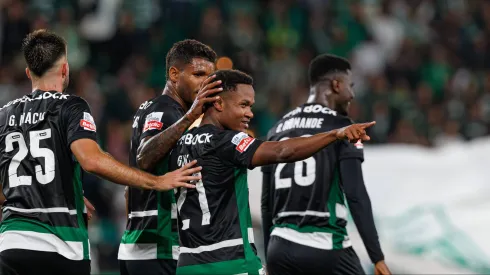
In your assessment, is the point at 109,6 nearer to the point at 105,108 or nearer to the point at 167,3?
the point at 167,3

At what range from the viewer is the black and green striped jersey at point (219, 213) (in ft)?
18.3

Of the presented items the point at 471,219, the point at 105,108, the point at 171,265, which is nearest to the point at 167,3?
the point at 105,108

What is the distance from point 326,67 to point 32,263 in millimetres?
3010

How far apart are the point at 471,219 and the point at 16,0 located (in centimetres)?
794

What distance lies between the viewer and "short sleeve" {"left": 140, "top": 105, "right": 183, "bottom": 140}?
6336 mm

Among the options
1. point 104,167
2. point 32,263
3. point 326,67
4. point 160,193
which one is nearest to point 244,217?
point 104,167

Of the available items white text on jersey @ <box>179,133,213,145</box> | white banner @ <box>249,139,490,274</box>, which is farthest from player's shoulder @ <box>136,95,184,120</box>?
white banner @ <box>249,139,490,274</box>

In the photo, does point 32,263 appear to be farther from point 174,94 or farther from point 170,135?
point 174,94

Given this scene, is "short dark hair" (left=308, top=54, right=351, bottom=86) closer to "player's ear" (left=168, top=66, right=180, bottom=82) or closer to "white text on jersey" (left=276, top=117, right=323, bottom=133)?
"white text on jersey" (left=276, top=117, right=323, bottom=133)

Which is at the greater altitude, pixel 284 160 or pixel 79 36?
pixel 79 36

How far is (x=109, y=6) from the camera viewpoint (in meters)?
15.8

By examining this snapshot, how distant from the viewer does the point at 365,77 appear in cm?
1783

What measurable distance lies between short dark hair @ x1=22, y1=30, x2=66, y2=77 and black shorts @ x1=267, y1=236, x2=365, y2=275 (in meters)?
2.35

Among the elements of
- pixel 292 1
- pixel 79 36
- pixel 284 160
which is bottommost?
pixel 284 160
